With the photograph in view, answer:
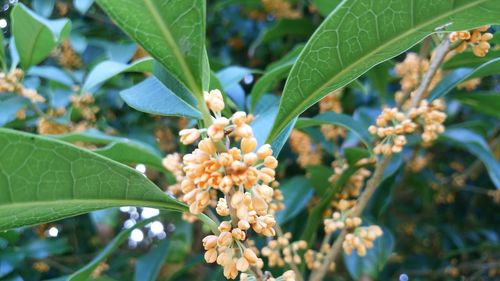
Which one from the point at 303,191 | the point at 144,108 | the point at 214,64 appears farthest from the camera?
the point at 214,64

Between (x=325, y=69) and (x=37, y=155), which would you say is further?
(x=325, y=69)

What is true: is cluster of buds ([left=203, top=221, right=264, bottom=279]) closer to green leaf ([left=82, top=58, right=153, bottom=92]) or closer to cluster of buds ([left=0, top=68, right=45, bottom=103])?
green leaf ([left=82, top=58, right=153, bottom=92])

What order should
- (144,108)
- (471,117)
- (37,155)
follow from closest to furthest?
(37,155) → (144,108) → (471,117)

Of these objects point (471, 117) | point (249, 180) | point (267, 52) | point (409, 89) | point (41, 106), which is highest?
point (267, 52)

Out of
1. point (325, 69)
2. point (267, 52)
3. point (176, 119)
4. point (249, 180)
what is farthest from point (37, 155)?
point (267, 52)

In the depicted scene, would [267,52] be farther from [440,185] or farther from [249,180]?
[249,180]

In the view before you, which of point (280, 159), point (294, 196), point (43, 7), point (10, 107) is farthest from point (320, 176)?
point (43, 7)
